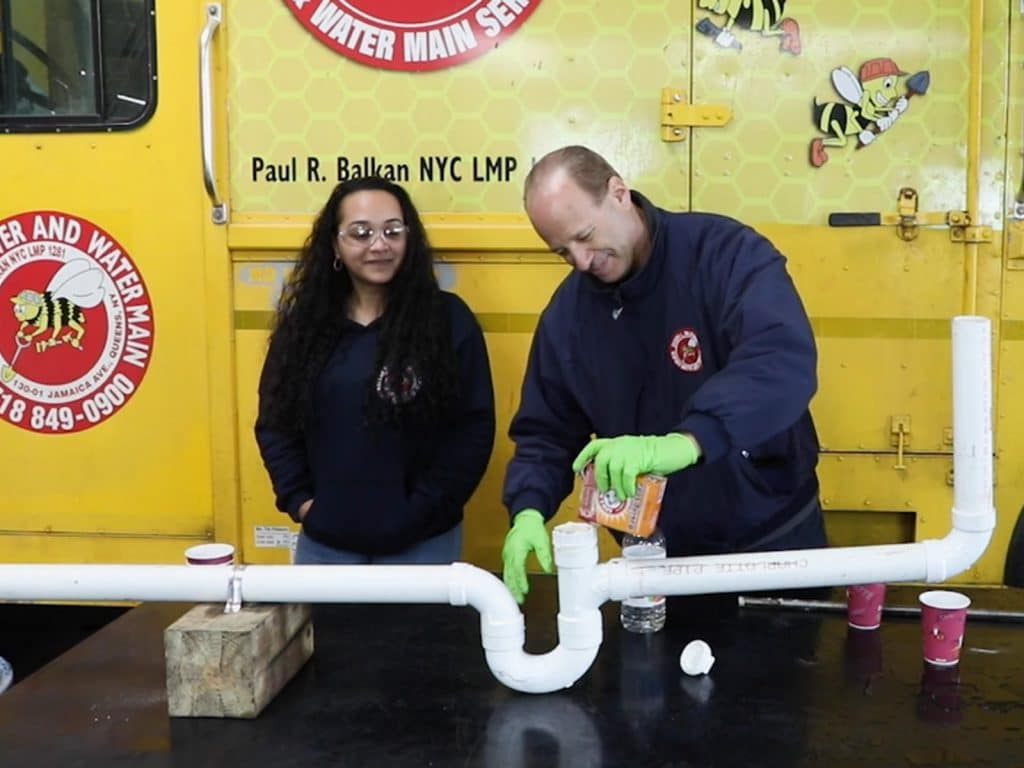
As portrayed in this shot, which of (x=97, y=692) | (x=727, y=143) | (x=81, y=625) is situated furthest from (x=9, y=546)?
(x=727, y=143)

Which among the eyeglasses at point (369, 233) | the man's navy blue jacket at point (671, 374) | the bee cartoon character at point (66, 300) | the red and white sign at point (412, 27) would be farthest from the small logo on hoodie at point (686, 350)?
the bee cartoon character at point (66, 300)

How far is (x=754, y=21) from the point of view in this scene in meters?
2.72

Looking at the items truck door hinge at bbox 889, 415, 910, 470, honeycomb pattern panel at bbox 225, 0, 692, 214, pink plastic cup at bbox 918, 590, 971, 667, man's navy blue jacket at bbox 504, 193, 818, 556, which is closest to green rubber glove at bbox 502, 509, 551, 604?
man's navy blue jacket at bbox 504, 193, 818, 556

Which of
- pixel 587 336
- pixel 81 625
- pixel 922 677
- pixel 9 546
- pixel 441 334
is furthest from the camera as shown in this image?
pixel 81 625

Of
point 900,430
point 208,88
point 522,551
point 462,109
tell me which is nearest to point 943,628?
point 522,551

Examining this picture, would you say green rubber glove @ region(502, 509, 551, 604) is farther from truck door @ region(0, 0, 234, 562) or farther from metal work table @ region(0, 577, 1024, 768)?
truck door @ region(0, 0, 234, 562)

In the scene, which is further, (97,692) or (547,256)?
(547,256)

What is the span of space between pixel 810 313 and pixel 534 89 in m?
0.88

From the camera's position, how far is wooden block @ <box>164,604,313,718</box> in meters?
1.66

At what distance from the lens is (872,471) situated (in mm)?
2836

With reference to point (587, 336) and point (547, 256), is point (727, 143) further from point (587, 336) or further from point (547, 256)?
point (587, 336)

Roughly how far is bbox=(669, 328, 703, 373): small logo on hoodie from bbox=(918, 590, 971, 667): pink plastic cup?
2.22ft

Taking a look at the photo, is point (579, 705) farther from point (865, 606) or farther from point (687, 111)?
point (687, 111)

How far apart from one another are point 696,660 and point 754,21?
1632 mm
